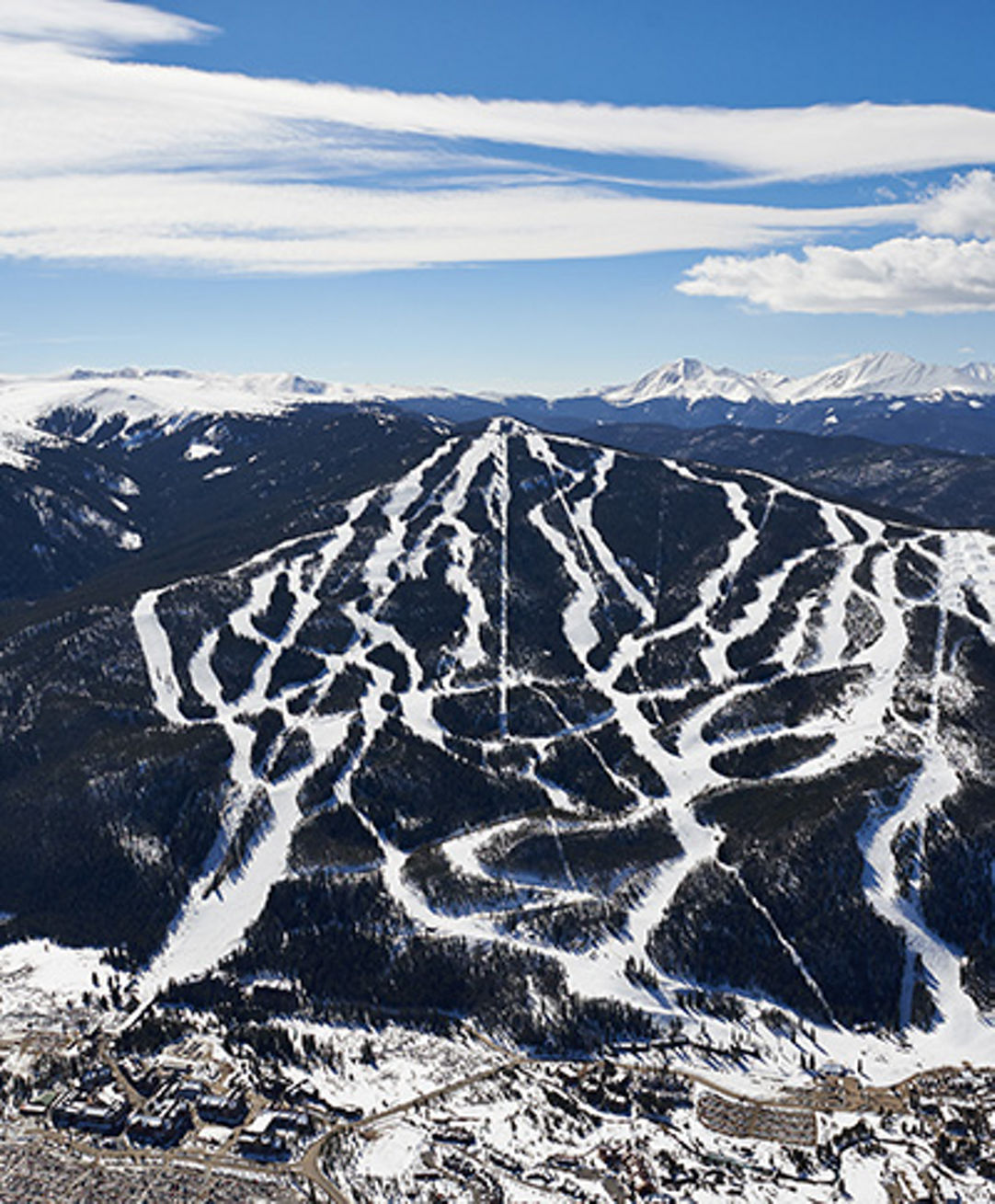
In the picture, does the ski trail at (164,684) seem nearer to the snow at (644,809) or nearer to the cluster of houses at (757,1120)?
the snow at (644,809)

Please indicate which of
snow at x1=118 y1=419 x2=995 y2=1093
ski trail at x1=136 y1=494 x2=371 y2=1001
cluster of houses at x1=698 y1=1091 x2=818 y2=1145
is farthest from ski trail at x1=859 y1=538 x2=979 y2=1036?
ski trail at x1=136 y1=494 x2=371 y2=1001

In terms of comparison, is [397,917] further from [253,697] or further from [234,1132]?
[253,697]

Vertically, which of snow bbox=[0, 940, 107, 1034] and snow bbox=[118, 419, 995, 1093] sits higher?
snow bbox=[118, 419, 995, 1093]

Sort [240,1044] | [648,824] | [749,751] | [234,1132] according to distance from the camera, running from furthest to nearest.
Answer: [749,751] < [648,824] < [240,1044] < [234,1132]

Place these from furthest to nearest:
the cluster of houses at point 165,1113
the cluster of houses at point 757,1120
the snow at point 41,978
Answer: the snow at point 41,978 → the cluster of houses at point 757,1120 → the cluster of houses at point 165,1113

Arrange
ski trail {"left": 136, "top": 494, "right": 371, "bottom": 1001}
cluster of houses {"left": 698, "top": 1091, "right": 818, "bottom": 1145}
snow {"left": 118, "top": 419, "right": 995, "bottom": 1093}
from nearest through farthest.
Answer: cluster of houses {"left": 698, "top": 1091, "right": 818, "bottom": 1145} → snow {"left": 118, "top": 419, "right": 995, "bottom": 1093} → ski trail {"left": 136, "top": 494, "right": 371, "bottom": 1001}

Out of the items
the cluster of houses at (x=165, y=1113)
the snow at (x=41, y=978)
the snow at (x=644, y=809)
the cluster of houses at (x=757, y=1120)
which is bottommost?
the snow at (x=41, y=978)

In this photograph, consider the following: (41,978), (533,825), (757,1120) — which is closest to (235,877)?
(41,978)

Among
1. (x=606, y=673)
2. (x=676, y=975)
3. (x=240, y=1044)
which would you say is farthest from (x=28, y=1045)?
(x=606, y=673)

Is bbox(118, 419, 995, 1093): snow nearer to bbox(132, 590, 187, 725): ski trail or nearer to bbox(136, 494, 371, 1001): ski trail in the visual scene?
bbox(136, 494, 371, 1001): ski trail

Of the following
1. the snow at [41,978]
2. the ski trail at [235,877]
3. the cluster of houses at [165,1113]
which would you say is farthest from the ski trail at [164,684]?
the cluster of houses at [165,1113]

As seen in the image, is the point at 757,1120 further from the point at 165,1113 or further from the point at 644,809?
the point at 644,809
